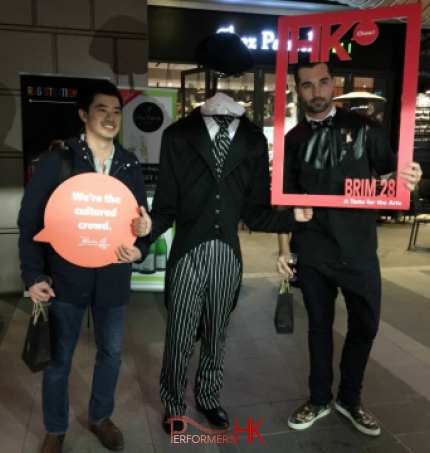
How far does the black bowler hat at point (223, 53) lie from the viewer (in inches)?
86.0

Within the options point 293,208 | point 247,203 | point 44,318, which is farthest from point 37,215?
point 293,208

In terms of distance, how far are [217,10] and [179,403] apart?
743 centimetres

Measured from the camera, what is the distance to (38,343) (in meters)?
1.95

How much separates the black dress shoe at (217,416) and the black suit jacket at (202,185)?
848 mm

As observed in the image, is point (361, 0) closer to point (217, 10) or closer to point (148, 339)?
point (217, 10)

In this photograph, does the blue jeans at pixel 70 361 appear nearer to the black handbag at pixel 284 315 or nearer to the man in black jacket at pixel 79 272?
the man in black jacket at pixel 79 272

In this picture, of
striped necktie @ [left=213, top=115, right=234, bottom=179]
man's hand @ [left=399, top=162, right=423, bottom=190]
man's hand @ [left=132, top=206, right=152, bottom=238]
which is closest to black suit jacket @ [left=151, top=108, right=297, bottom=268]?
striped necktie @ [left=213, top=115, right=234, bottom=179]

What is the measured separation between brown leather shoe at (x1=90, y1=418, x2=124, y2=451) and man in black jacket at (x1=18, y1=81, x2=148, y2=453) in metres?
0.19

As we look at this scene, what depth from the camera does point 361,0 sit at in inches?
234

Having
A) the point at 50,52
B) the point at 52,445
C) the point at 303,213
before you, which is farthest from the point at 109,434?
the point at 50,52

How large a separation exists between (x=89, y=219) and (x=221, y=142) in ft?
2.25

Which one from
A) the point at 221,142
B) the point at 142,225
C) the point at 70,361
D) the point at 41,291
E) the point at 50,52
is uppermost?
the point at 50,52

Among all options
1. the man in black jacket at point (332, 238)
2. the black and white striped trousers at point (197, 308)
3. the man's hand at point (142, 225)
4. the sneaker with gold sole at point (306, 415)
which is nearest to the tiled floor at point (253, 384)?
the sneaker with gold sole at point (306, 415)

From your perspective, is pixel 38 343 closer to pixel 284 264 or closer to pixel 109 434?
pixel 109 434
